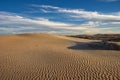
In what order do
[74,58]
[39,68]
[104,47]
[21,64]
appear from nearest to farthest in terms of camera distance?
[39,68], [21,64], [74,58], [104,47]

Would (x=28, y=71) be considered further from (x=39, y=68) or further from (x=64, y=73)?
(x=64, y=73)

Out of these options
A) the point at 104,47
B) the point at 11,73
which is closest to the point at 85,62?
the point at 11,73

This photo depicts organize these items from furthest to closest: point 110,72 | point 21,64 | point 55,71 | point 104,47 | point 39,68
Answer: point 104,47 < point 21,64 < point 39,68 < point 55,71 < point 110,72

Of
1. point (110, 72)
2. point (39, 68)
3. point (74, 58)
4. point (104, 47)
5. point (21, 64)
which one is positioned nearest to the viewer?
point (110, 72)

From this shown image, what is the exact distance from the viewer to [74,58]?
1695 centimetres

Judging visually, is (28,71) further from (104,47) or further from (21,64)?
(104,47)

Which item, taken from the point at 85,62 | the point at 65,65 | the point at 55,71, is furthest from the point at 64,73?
the point at 85,62

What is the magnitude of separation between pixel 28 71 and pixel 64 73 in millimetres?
2516

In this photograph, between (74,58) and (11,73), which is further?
(74,58)

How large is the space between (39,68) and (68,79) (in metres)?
3.35

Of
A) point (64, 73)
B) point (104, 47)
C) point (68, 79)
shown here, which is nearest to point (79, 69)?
point (64, 73)

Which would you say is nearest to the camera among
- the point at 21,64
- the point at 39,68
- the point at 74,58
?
the point at 39,68

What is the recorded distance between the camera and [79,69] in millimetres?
13312

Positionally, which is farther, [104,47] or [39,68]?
[104,47]
